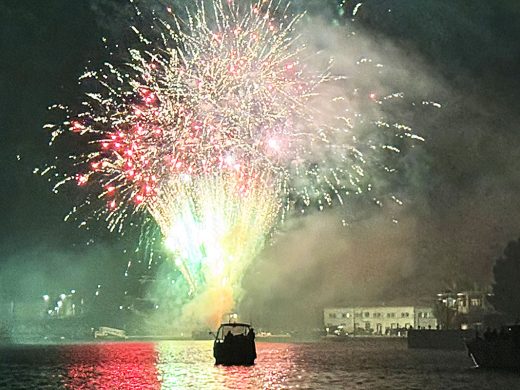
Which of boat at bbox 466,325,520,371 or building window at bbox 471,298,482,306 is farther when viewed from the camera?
building window at bbox 471,298,482,306

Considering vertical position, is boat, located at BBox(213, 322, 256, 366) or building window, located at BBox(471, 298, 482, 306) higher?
building window, located at BBox(471, 298, 482, 306)

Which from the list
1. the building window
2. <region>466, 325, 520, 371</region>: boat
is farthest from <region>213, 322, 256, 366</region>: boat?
the building window

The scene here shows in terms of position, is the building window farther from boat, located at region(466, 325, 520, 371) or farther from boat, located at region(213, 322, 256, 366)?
boat, located at region(213, 322, 256, 366)

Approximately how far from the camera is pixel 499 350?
88.2 m

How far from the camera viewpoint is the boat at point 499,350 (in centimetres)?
8525

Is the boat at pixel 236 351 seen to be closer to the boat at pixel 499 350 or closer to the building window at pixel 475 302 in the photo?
the boat at pixel 499 350

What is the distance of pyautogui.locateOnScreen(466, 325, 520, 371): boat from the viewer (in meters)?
85.2

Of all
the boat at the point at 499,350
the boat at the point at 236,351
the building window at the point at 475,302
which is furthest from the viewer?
the building window at the point at 475,302

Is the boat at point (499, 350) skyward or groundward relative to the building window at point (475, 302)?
groundward

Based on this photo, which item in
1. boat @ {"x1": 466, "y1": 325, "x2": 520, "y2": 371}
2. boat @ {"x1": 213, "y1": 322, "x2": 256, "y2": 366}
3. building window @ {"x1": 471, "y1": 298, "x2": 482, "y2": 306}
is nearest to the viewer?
boat @ {"x1": 466, "y1": 325, "x2": 520, "y2": 371}

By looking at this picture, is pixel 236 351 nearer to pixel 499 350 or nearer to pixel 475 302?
pixel 499 350

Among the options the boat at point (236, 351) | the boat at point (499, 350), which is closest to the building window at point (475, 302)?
the boat at point (499, 350)

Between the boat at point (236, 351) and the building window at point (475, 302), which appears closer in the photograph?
the boat at point (236, 351)

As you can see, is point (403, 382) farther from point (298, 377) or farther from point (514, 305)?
point (514, 305)
